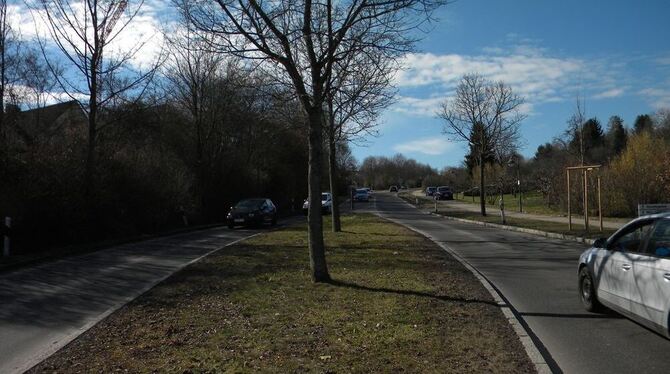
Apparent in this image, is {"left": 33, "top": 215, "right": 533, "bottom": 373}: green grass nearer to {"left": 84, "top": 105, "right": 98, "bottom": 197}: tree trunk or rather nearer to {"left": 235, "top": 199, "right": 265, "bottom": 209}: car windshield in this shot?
{"left": 84, "top": 105, "right": 98, "bottom": 197}: tree trunk

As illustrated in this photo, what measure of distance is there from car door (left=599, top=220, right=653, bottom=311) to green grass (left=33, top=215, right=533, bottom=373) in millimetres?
1390

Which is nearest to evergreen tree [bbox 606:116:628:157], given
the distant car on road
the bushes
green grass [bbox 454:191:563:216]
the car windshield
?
green grass [bbox 454:191:563:216]

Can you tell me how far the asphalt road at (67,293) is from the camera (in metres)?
6.72

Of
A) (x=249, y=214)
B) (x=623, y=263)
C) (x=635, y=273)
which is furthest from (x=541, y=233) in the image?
(x=635, y=273)

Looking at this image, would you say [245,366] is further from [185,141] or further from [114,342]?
[185,141]

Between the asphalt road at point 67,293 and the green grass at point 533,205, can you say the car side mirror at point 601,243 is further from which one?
the green grass at point 533,205

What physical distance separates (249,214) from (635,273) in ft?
71.5

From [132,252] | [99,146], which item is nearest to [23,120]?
[99,146]

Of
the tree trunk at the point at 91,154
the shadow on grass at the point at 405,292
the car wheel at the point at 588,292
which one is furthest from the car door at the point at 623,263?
the tree trunk at the point at 91,154

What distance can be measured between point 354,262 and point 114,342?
703 cm

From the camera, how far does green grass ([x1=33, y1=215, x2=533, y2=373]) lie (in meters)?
5.56

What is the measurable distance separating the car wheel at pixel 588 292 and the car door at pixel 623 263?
36 cm

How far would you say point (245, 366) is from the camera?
17.5 feet

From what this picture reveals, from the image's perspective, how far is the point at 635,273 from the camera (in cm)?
662
